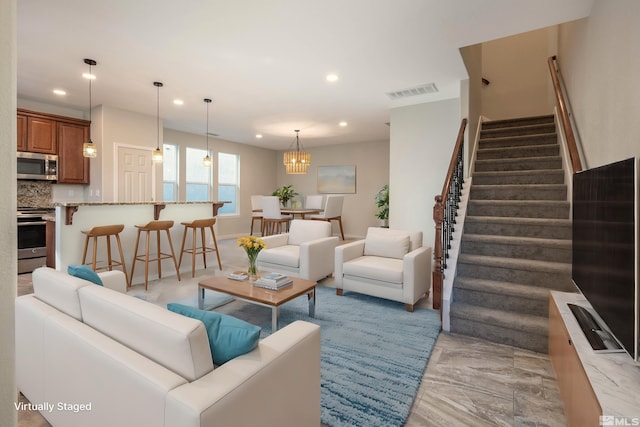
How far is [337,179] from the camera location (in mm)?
8953

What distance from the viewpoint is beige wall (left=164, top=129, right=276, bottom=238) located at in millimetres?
7312

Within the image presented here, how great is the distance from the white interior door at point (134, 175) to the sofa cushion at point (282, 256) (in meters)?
2.92

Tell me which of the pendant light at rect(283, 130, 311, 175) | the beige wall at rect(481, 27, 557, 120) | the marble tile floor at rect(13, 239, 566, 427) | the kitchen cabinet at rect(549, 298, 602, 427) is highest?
the beige wall at rect(481, 27, 557, 120)

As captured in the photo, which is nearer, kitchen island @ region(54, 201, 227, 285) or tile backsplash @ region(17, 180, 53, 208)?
kitchen island @ region(54, 201, 227, 285)

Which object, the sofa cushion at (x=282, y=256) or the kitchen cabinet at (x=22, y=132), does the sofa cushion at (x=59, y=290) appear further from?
the kitchen cabinet at (x=22, y=132)

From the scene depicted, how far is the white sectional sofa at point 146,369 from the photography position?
101 centimetres

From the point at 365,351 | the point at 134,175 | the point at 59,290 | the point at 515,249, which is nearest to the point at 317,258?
the point at 365,351

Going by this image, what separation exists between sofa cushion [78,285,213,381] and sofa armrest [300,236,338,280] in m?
2.61

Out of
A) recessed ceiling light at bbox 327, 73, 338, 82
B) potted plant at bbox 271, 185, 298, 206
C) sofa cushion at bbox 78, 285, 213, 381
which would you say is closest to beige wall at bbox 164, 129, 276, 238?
potted plant at bbox 271, 185, 298, 206

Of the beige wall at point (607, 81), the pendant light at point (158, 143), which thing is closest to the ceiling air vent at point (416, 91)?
the beige wall at point (607, 81)

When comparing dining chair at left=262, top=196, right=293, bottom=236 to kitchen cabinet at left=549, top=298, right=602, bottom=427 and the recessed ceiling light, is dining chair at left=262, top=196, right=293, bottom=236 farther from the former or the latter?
kitchen cabinet at left=549, top=298, right=602, bottom=427

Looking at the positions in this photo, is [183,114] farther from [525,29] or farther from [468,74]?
[525,29]

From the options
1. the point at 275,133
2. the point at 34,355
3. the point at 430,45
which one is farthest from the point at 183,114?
the point at 34,355

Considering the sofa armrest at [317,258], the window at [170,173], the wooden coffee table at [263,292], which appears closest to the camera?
the wooden coffee table at [263,292]
